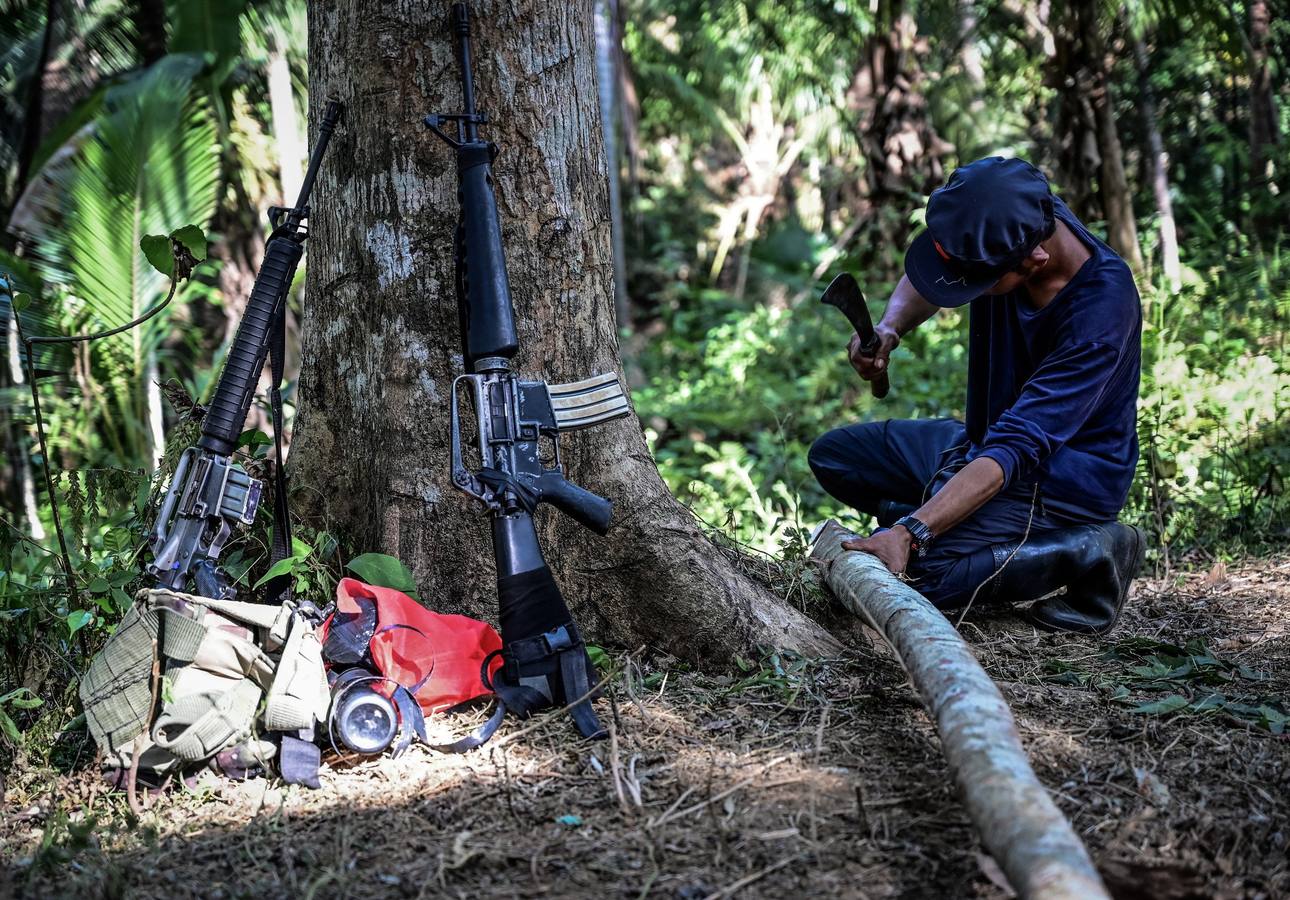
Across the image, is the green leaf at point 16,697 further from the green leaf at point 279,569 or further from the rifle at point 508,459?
the rifle at point 508,459

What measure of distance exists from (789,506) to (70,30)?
12.4 meters

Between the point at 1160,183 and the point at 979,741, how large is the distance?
29.1ft

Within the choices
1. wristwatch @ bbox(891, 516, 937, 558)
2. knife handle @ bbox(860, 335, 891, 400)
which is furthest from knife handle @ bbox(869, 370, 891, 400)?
wristwatch @ bbox(891, 516, 937, 558)

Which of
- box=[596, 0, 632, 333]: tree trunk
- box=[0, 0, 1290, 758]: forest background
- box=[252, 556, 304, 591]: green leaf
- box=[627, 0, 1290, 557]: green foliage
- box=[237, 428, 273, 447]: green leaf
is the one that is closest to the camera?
box=[252, 556, 304, 591]: green leaf

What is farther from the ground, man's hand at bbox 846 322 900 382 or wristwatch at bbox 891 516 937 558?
man's hand at bbox 846 322 900 382

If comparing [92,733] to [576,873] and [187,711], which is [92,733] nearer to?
[187,711]

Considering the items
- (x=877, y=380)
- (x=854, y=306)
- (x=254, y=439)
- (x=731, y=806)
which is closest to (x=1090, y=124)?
(x=877, y=380)

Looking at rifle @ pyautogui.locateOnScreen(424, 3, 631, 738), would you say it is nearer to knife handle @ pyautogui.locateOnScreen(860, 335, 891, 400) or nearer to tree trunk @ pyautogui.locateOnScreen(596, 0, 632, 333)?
knife handle @ pyautogui.locateOnScreen(860, 335, 891, 400)

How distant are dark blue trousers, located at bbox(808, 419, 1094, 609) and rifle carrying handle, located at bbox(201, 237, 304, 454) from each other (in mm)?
2103

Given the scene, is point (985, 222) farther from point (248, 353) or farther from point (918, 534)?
point (248, 353)

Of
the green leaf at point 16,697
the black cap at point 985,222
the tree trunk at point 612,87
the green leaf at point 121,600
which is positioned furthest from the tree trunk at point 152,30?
the black cap at point 985,222

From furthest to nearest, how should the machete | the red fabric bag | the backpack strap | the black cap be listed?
the machete → the black cap → the red fabric bag → the backpack strap

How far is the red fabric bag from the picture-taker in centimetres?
273

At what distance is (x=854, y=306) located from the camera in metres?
3.58
